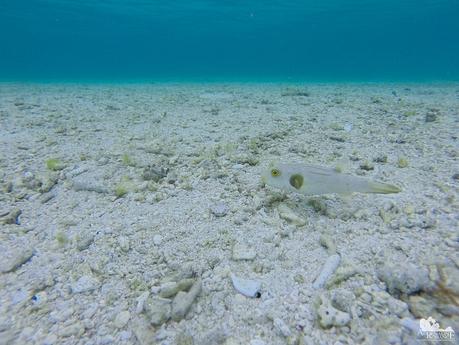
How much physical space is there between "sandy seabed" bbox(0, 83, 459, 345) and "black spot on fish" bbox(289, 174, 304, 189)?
1.29ft

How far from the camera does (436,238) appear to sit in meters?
2.43

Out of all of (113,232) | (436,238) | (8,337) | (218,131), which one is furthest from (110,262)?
(218,131)

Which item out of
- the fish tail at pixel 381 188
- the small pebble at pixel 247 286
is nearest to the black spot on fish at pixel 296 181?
the fish tail at pixel 381 188

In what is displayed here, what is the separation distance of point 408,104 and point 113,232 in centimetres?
1000

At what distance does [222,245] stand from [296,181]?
990 mm

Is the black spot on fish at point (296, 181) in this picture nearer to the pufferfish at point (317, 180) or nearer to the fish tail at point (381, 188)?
the pufferfish at point (317, 180)

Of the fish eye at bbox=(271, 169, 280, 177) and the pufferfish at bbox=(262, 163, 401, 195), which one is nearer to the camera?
the pufferfish at bbox=(262, 163, 401, 195)

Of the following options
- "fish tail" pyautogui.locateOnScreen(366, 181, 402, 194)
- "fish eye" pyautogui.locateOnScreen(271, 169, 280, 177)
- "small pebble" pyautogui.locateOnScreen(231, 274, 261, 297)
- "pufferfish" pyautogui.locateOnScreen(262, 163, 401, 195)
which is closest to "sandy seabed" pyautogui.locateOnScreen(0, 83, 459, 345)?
"small pebble" pyautogui.locateOnScreen(231, 274, 261, 297)

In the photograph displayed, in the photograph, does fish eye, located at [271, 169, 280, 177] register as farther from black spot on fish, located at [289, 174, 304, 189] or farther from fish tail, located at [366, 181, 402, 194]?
fish tail, located at [366, 181, 402, 194]

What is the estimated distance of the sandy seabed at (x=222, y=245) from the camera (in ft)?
5.96

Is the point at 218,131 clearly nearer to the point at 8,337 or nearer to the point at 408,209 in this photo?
the point at 408,209

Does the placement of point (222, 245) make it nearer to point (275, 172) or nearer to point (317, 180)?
point (275, 172)

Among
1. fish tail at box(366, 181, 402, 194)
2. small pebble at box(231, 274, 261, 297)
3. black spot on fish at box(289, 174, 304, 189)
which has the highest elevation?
fish tail at box(366, 181, 402, 194)

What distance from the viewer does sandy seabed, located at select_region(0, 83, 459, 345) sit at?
182cm
